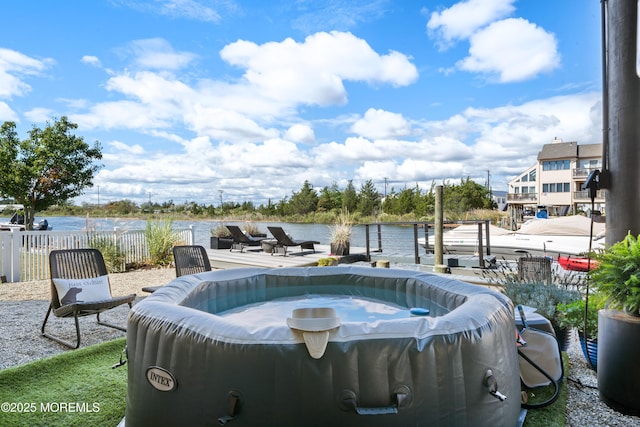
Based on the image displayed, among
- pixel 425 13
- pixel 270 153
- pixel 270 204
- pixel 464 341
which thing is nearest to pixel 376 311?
pixel 464 341

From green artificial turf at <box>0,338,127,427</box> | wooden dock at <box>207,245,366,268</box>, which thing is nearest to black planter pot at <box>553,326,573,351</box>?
green artificial turf at <box>0,338,127,427</box>

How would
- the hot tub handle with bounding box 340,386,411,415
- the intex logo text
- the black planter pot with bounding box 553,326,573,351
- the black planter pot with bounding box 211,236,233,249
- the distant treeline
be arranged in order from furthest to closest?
1. the distant treeline
2. the black planter pot with bounding box 211,236,233,249
3. the black planter pot with bounding box 553,326,573,351
4. the intex logo text
5. the hot tub handle with bounding box 340,386,411,415

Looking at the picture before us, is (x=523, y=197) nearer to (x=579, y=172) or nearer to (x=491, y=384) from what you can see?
(x=579, y=172)

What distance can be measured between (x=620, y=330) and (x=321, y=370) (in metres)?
1.81

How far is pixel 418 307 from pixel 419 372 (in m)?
2.07

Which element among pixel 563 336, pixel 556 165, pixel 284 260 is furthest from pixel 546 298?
pixel 556 165

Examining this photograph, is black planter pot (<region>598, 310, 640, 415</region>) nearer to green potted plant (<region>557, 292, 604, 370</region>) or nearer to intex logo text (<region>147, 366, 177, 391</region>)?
green potted plant (<region>557, 292, 604, 370</region>)

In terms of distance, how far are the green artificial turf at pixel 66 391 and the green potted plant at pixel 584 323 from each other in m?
3.30

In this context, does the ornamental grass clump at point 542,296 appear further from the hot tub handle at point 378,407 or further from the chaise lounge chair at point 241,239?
the chaise lounge chair at point 241,239

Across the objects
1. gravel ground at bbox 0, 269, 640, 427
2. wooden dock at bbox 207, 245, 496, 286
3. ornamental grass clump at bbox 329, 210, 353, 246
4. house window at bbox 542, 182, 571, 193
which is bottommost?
gravel ground at bbox 0, 269, 640, 427

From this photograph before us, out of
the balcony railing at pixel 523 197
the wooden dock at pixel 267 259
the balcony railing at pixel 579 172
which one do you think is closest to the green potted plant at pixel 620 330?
the wooden dock at pixel 267 259

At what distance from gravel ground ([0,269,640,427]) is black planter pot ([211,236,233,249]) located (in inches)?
147

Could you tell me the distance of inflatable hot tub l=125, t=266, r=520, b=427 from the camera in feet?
5.42

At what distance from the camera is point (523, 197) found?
122ft
